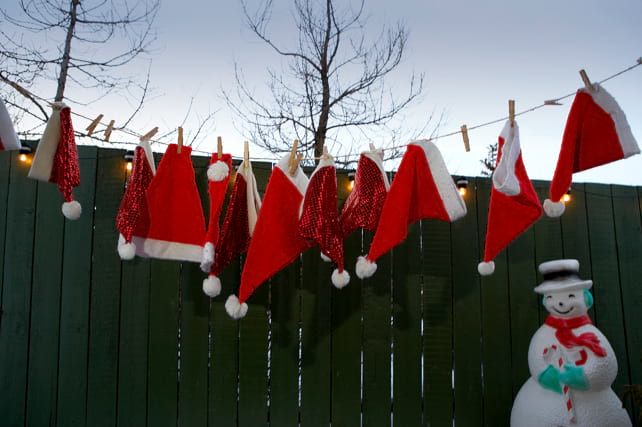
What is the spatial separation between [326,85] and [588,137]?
117 inches

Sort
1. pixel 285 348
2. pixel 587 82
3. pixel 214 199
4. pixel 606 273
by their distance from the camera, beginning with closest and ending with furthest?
pixel 587 82 < pixel 214 199 < pixel 285 348 < pixel 606 273

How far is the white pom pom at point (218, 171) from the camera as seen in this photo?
2.00 m

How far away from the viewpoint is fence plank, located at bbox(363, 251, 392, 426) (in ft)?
7.69

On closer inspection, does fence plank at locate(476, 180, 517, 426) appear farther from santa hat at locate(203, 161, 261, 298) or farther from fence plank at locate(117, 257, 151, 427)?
fence plank at locate(117, 257, 151, 427)

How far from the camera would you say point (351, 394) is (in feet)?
7.65

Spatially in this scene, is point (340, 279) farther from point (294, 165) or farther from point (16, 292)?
point (16, 292)

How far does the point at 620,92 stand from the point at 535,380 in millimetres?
2052

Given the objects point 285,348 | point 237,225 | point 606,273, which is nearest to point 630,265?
point 606,273

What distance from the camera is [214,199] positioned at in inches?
79.5

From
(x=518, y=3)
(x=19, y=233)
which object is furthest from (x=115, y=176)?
(x=518, y=3)

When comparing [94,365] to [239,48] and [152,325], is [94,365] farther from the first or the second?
[239,48]

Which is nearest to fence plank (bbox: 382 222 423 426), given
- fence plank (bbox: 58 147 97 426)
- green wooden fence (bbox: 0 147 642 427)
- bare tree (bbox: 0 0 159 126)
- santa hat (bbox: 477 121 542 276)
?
green wooden fence (bbox: 0 147 642 427)

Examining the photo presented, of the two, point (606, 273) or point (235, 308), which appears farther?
point (606, 273)

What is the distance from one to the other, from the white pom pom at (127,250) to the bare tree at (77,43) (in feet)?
7.34
